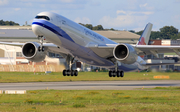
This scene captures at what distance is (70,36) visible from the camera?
3344 cm

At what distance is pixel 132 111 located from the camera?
1817cm

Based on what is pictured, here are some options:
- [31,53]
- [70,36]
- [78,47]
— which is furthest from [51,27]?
[31,53]

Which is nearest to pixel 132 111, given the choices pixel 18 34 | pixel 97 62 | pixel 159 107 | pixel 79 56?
pixel 159 107

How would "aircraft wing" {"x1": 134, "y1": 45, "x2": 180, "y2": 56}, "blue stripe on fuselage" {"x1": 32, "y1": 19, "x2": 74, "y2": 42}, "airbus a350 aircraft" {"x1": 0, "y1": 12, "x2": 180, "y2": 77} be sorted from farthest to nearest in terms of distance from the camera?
"aircraft wing" {"x1": 134, "y1": 45, "x2": 180, "y2": 56} → "airbus a350 aircraft" {"x1": 0, "y1": 12, "x2": 180, "y2": 77} → "blue stripe on fuselage" {"x1": 32, "y1": 19, "x2": 74, "y2": 42}

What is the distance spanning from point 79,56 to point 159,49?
1034cm

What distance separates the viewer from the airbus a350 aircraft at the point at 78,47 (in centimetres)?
3161

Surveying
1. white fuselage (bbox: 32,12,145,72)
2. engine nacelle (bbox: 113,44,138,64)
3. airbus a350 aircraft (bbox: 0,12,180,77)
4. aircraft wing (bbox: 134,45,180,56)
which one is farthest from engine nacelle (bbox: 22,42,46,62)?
aircraft wing (bbox: 134,45,180,56)

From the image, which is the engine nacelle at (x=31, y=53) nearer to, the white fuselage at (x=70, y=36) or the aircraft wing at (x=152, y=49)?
the white fuselage at (x=70, y=36)

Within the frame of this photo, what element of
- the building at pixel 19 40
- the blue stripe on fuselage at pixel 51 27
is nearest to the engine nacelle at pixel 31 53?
the blue stripe on fuselage at pixel 51 27

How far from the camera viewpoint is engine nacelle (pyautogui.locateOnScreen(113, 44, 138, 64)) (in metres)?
36.2

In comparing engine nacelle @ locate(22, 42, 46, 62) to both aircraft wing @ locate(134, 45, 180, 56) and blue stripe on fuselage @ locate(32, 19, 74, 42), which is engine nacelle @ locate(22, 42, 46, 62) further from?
aircraft wing @ locate(134, 45, 180, 56)

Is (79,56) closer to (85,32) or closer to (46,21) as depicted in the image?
(85,32)

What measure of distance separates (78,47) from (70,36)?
→ 2.39m

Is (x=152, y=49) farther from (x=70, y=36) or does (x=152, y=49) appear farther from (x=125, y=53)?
A: (x=70, y=36)
